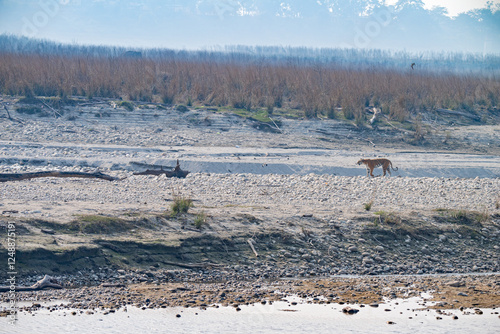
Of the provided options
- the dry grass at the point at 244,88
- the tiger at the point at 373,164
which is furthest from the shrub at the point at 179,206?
the dry grass at the point at 244,88

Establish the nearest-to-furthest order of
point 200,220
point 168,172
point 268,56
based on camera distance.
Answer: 1. point 200,220
2. point 168,172
3. point 268,56

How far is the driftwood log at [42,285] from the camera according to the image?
6.45 meters

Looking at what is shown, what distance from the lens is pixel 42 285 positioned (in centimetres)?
658

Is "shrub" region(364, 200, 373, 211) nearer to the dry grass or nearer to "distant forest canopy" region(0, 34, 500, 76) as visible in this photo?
the dry grass

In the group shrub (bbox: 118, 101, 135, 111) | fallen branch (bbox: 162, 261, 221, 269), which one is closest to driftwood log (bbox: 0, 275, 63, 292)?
fallen branch (bbox: 162, 261, 221, 269)

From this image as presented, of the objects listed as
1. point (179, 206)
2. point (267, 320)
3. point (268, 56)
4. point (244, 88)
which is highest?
point (268, 56)

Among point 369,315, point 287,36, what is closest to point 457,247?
point 369,315

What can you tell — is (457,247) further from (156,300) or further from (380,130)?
(380,130)

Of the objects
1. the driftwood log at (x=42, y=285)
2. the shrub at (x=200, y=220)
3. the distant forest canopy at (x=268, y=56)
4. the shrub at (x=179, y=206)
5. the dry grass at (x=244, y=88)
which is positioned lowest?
the driftwood log at (x=42, y=285)

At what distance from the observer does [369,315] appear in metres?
6.41

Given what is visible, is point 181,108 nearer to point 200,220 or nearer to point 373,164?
point 373,164

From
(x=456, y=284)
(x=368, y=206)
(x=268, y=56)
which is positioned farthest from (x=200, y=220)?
(x=268, y=56)

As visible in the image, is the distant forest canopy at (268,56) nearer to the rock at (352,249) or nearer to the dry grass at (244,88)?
the dry grass at (244,88)

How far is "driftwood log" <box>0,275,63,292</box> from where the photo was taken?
645 cm
